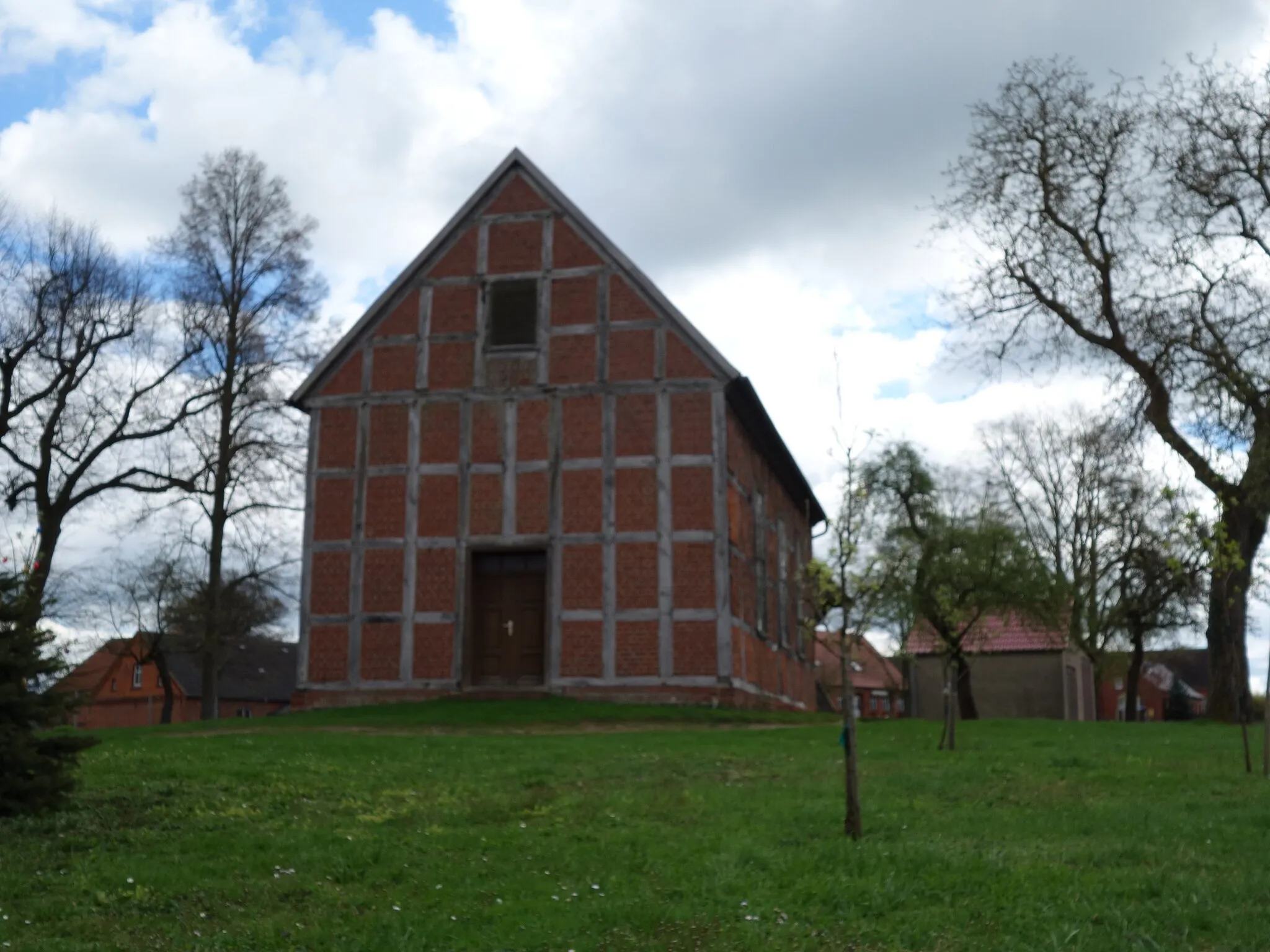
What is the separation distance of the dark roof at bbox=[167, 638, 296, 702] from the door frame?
4171 centimetres

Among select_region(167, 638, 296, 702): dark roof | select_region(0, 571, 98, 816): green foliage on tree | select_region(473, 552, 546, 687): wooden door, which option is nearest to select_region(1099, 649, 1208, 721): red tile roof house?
select_region(473, 552, 546, 687): wooden door

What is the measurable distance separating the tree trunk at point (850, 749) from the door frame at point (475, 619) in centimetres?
1529

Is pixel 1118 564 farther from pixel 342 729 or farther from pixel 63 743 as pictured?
pixel 63 743

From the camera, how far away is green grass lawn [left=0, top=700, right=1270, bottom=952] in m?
8.38

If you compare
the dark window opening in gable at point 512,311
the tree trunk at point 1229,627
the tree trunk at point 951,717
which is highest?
the dark window opening in gable at point 512,311

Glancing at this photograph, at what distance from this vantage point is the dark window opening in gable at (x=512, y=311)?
2852 centimetres

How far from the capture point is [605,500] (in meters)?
26.9

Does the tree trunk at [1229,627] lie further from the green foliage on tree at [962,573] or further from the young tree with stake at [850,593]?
the young tree with stake at [850,593]

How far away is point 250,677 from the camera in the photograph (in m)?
71.9

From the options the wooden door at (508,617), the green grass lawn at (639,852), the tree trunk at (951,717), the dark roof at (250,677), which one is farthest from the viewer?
the dark roof at (250,677)

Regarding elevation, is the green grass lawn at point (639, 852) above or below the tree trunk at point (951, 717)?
below

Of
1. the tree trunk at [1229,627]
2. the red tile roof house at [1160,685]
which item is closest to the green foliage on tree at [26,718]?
the tree trunk at [1229,627]

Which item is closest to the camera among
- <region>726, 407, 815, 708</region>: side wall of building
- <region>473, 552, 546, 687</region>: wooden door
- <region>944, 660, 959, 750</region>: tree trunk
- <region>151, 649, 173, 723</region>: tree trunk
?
<region>944, 660, 959, 750</region>: tree trunk

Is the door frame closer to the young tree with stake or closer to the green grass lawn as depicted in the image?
the green grass lawn
